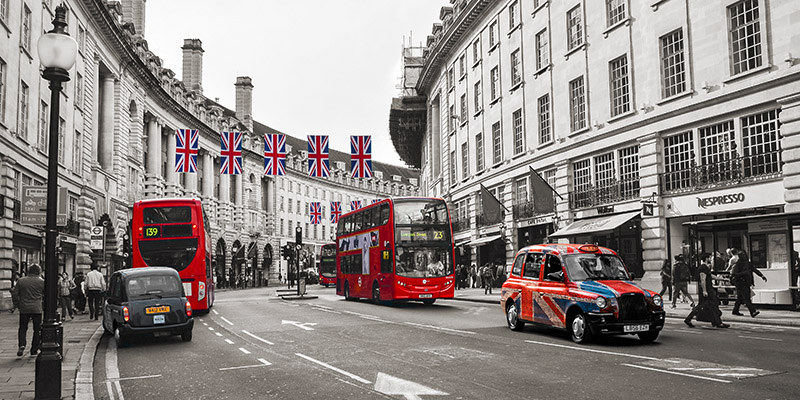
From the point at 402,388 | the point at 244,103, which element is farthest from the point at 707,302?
the point at 244,103

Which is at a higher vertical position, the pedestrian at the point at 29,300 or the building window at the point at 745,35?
the building window at the point at 745,35

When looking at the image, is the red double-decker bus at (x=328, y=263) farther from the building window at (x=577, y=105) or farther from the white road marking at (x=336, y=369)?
the white road marking at (x=336, y=369)

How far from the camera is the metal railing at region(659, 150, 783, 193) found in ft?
68.4

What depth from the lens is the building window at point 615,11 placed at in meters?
27.4

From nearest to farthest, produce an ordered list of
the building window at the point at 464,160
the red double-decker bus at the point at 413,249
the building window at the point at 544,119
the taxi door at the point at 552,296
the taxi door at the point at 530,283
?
1. the taxi door at the point at 552,296
2. the taxi door at the point at 530,283
3. the red double-decker bus at the point at 413,249
4. the building window at the point at 544,119
5. the building window at the point at 464,160

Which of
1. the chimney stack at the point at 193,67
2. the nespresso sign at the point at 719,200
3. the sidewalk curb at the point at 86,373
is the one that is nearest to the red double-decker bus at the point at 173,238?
the sidewalk curb at the point at 86,373

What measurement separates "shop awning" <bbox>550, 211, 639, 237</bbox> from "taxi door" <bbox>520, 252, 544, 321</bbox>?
11698mm

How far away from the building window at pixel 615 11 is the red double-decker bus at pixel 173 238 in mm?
17388

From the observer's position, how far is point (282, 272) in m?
87.2

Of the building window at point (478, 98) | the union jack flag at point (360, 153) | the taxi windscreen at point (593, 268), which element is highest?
the building window at point (478, 98)

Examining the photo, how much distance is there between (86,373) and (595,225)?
68.5 ft

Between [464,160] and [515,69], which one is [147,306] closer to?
[515,69]

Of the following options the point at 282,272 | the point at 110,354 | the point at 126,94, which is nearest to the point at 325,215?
the point at 282,272

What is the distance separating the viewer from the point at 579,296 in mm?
12586
